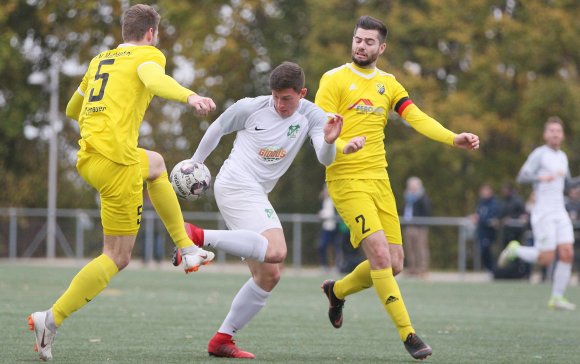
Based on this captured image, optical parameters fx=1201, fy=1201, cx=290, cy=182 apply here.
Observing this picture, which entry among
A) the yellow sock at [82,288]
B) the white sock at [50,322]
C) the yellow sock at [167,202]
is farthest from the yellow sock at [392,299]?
the white sock at [50,322]

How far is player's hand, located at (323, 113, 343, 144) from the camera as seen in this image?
316 inches

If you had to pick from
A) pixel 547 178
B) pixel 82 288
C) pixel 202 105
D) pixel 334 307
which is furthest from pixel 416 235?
pixel 202 105

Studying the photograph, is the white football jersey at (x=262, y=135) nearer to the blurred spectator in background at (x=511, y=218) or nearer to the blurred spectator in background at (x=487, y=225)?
the blurred spectator in background at (x=487, y=225)

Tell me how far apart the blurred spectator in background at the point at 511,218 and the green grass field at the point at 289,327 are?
4.94 m

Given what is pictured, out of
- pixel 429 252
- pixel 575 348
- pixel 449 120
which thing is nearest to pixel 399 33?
pixel 449 120

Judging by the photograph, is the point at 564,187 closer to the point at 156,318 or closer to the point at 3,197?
the point at 156,318

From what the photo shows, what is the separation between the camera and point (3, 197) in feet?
102

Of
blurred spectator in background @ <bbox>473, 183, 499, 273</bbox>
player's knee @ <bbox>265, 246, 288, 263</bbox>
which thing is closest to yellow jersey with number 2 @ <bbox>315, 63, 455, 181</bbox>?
player's knee @ <bbox>265, 246, 288, 263</bbox>

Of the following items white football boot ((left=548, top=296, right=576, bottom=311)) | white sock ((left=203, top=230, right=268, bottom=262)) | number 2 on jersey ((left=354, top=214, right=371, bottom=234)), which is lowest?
white football boot ((left=548, top=296, right=576, bottom=311))

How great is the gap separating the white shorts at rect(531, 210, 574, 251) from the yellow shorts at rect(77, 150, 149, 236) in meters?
8.05

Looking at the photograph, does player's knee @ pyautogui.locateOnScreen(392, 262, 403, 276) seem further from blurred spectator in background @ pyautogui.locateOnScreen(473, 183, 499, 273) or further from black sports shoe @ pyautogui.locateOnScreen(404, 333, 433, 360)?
blurred spectator in background @ pyautogui.locateOnScreen(473, 183, 499, 273)

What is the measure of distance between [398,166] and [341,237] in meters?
5.54

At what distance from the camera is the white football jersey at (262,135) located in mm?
8617

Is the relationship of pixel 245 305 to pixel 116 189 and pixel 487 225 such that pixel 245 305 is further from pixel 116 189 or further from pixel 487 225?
pixel 487 225
